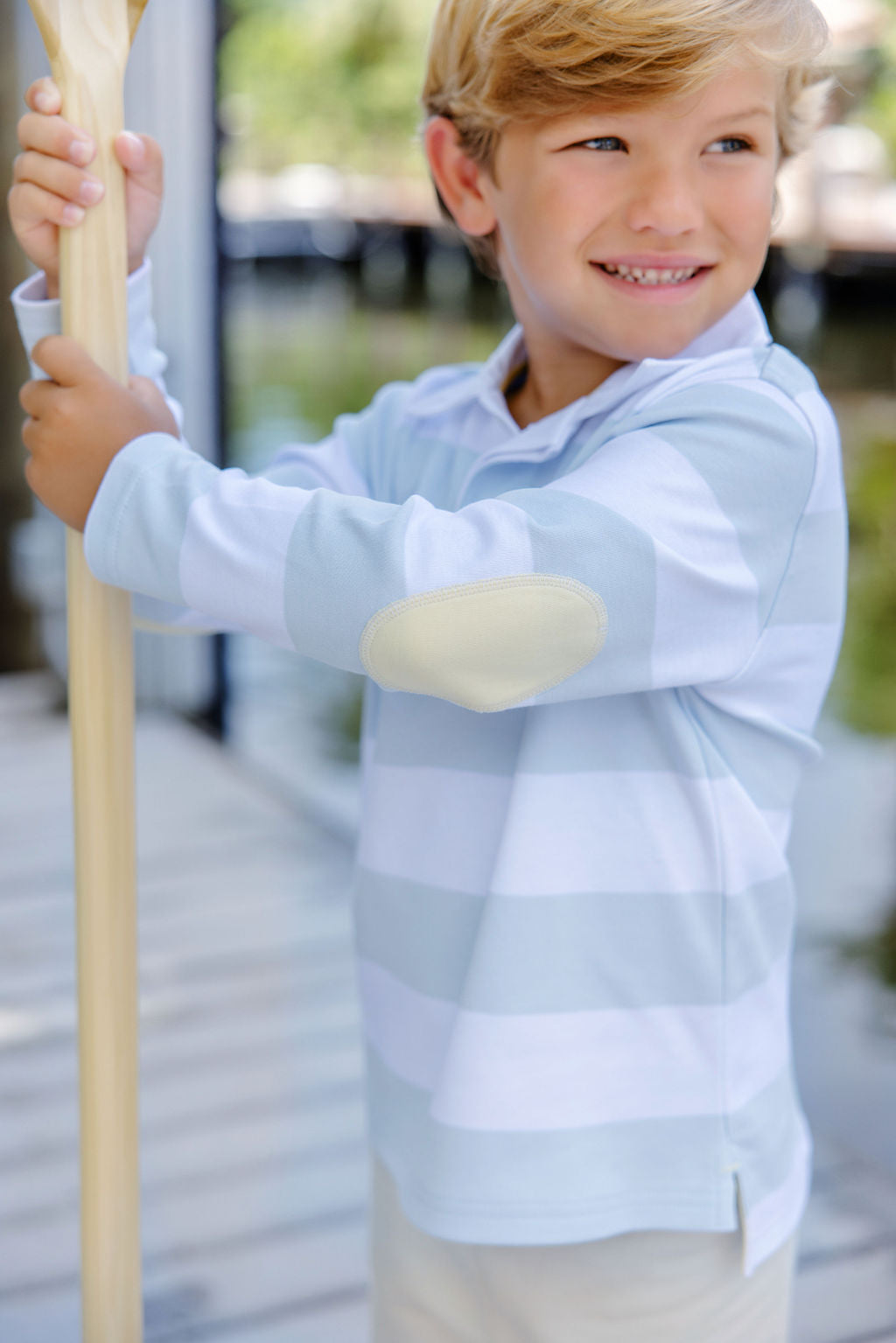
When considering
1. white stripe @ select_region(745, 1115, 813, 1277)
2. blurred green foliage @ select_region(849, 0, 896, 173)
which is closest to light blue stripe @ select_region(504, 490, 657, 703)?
white stripe @ select_region(745, 1115, 813, 1277)

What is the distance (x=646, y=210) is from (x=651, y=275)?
4cm

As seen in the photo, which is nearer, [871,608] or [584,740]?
[584,740]

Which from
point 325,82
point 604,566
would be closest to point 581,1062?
point 604,566

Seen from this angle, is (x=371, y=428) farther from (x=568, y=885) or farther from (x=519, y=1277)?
(x=519, y=1277)

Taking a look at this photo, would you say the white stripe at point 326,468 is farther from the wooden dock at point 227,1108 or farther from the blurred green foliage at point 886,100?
the blurred green foliage at point 886,100

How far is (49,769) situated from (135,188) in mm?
2116

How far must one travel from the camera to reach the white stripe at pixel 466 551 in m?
0.74

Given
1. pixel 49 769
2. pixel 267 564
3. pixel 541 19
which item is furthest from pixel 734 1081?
pixel 49 769

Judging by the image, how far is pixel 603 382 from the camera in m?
0.93

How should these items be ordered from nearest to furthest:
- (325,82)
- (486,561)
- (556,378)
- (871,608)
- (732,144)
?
1. (486,561)
2. (732,144)
3. (556,378)
4. (871,608)
5. (325,82)

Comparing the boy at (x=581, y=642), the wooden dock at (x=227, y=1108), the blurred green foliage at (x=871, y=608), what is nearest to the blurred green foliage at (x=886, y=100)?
the blurred green foliage at (x=871, y=608)

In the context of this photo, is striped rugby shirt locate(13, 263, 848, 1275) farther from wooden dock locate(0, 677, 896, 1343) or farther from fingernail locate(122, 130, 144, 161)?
wooden dock locate(0, 677, 896, 1343)

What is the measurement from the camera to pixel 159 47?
9.41ft

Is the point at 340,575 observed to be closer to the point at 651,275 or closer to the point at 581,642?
the point at 581,642
